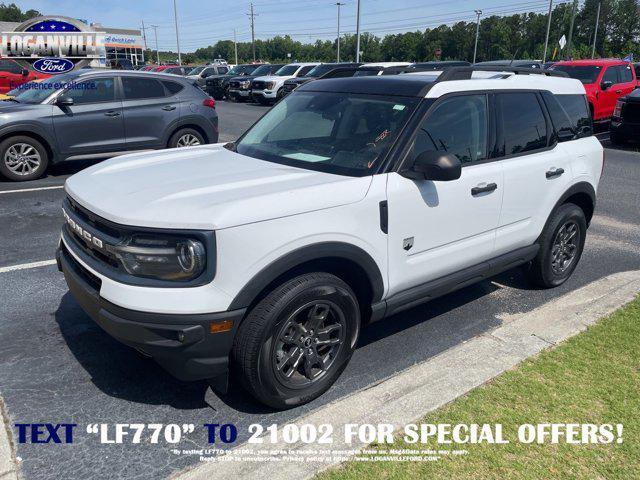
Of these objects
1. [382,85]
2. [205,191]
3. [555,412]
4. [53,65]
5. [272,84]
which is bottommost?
[555,412]

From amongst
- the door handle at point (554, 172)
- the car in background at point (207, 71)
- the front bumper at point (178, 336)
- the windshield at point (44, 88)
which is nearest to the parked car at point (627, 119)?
the door handle at point (554, 172)

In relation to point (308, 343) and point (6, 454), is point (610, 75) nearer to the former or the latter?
point (308, 343)

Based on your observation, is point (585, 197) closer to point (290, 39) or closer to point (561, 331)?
point (561, 331)

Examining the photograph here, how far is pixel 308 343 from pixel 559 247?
2.88 metres

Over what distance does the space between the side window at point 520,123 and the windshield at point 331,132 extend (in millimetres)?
932

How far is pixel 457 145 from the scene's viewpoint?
3684 millimetres

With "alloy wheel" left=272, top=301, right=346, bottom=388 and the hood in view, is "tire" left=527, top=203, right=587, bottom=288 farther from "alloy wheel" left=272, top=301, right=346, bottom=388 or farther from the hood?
"alloy wheel" left=272, top=301, right=346, bottom=388

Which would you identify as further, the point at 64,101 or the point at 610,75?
the point at 610,75

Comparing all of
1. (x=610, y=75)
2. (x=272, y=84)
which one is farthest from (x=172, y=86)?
(x=272, y=84)

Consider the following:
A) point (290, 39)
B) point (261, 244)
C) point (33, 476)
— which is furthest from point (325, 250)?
point (290, 39)

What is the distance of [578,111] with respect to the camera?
4836 millimetres

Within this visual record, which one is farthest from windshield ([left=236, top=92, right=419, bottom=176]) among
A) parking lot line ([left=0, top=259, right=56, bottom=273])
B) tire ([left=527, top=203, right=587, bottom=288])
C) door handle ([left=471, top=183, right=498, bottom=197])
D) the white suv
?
parking lot line ([left=0, top=259, right=56, bottom=273])

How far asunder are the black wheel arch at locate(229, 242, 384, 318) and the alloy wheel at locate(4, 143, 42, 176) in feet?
24.9

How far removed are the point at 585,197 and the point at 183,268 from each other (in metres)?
3.91
